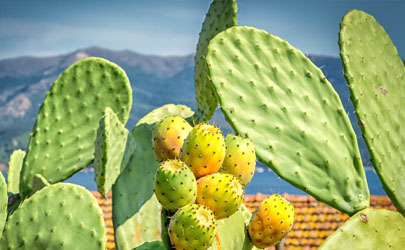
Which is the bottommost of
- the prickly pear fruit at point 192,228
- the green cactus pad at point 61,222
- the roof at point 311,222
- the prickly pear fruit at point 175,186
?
the roof at point 311,222

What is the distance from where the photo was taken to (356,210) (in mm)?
1513

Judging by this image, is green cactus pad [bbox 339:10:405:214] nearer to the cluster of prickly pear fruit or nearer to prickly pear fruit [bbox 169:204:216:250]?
the cluster of prickly pear fruit

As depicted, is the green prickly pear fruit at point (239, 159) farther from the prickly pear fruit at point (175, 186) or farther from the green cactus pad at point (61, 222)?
the green cactus pad at point (61, 222)

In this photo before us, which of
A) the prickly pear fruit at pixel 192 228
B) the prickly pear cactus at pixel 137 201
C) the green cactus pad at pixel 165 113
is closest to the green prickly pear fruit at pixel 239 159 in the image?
the prickly pear fruit at pixel 192 228

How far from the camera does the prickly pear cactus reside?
1.84m

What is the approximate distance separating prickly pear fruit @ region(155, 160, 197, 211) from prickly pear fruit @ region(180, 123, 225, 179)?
0.22 feet

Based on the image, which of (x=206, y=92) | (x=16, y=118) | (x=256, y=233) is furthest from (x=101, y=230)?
(x=16, y=118)

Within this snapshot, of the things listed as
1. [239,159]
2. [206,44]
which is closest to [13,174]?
[206,44]

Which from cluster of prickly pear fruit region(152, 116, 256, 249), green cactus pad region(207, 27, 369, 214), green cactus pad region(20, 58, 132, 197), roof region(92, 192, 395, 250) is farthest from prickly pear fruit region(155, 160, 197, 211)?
roof region(92, 192, 395, 250)

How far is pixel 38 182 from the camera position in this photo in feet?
6.45

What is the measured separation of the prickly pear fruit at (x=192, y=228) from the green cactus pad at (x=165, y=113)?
110 cm

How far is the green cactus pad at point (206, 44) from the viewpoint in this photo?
5.76ft

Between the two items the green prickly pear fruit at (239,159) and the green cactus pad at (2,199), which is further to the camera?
the green cactus pad at (2,199)

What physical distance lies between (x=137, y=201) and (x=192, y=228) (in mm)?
947
